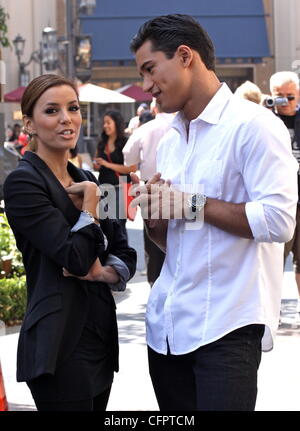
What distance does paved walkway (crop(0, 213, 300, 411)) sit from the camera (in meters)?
5.76

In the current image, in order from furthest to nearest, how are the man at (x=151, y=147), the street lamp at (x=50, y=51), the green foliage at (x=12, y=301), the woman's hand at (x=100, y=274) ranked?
the street lamp at (x=50, y=51), the green foliage at (x=12, y=301), the man at (x=151, y=147), the woman's hand at (x=100, y=274)

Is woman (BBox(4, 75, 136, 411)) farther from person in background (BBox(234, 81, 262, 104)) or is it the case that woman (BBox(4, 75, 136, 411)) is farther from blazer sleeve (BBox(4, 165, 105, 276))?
person in background (BBox(234, 81, 262, 104))

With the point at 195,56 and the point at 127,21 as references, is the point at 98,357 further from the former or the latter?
the point at 127,21

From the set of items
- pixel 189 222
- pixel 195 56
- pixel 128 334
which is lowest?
pixel 128 334

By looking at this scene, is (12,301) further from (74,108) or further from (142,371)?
(74,108)

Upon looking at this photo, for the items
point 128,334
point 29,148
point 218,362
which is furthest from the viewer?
point 128,334

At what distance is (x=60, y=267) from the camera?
3.11 meters

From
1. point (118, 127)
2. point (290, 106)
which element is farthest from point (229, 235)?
point (118, 127)

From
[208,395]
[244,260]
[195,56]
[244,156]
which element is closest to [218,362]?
[208,395]

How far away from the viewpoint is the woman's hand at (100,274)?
10.3 ft

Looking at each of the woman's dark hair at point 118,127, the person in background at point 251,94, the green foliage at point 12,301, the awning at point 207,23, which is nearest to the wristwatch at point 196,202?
the person in background at point 251,94

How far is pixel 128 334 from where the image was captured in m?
7.82

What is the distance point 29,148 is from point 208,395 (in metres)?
1.04

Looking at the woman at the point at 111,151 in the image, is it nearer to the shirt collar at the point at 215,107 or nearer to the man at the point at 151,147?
the man at the point at 151,147
